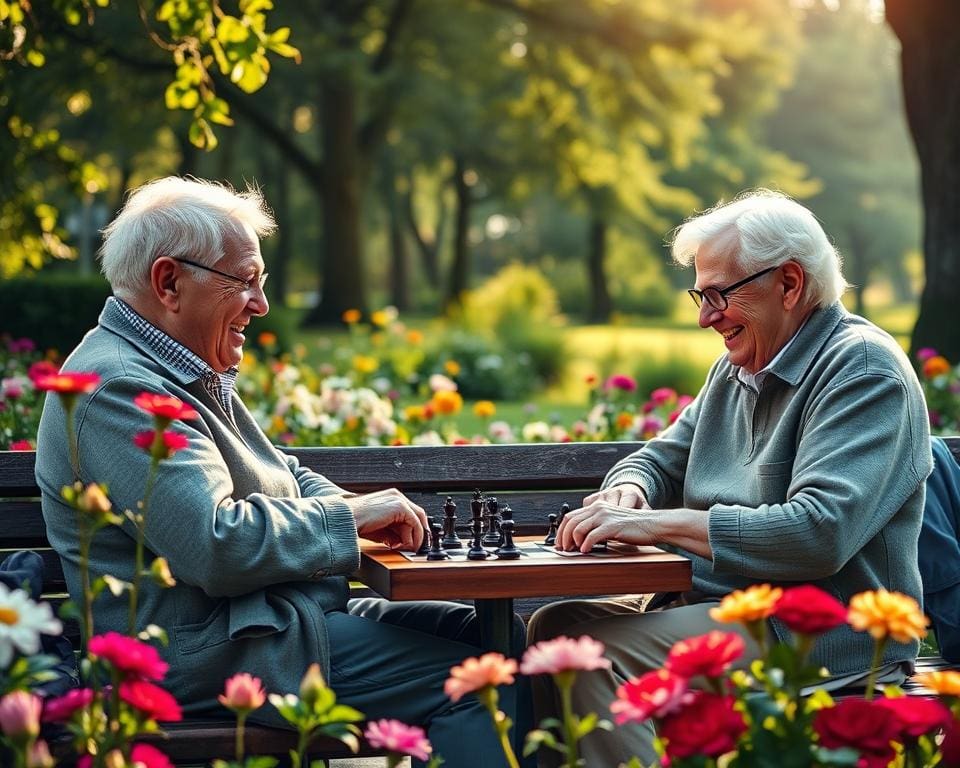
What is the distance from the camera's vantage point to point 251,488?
356cm

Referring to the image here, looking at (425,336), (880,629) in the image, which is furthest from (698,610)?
(425,336)

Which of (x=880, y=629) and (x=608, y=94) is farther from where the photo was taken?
(x=608, y=94)

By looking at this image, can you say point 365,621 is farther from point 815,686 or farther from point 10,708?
point 10,708

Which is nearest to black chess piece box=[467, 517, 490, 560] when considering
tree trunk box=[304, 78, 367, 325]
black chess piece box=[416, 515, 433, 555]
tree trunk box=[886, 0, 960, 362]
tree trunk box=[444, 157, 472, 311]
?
black chess piece box=[416, 515, 433, 555]

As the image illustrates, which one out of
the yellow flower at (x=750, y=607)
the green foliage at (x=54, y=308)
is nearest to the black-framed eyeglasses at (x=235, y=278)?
the yellow flower at (x=750, y=607)

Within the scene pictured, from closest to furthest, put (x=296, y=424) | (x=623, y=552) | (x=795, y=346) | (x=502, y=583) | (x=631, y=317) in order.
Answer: (x=502, y=583)
(x=623, y=552)
(x=795, y=346)
(x=296, y=424)
(x=631, y=317)

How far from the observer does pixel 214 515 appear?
3.15m

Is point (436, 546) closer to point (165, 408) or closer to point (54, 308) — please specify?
point (165, 408)

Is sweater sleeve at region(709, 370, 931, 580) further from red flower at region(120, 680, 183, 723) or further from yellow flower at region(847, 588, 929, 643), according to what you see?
red flower at region(120, 680, 183, 723)

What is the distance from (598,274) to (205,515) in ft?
129

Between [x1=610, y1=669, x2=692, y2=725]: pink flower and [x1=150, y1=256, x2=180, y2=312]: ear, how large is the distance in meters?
1.86

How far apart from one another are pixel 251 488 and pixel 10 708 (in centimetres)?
158

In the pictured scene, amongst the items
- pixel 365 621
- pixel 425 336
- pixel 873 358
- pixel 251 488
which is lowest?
pixel 425 336

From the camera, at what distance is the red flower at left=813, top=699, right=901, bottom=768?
205 centimetres
